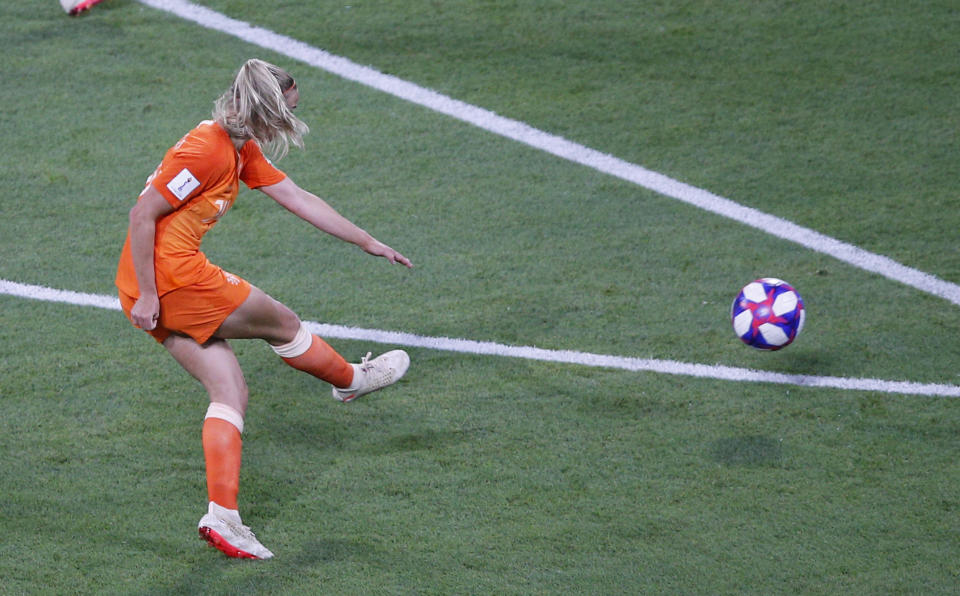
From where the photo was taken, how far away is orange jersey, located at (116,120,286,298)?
430 centimetres

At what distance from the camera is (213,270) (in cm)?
456

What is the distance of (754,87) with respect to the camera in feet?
26.7

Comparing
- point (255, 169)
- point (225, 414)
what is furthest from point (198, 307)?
point (255, 169)

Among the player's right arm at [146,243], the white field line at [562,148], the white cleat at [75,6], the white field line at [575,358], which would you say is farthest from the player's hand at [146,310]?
the white cleat at [75,6]

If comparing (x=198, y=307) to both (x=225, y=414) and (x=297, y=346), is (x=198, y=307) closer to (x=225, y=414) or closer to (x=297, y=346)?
(x=225, y=414)

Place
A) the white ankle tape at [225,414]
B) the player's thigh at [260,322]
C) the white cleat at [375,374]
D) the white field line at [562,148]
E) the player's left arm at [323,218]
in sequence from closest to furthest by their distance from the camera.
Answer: the white ankle tape at [225,414], the player's thigh at [260,322], the player's left arm at [323,218], the white cleat at [375,374], the white field line at [562,148]

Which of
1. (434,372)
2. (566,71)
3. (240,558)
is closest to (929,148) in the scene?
(566,71)

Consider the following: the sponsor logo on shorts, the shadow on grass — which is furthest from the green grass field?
the sponsor logo on shorts

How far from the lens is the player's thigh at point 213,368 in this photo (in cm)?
457

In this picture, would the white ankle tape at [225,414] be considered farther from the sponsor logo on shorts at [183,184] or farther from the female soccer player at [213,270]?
the sponsor logo on shorts at [183,184]

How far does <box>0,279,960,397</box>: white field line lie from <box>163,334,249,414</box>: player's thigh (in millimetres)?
1327

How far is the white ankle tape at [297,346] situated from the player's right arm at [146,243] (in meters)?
0.71

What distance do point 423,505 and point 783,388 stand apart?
189 centimetres

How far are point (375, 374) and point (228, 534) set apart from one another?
4.06ft
